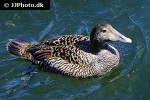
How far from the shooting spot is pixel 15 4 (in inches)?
587

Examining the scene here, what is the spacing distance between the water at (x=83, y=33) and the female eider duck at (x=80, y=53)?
0.76ft

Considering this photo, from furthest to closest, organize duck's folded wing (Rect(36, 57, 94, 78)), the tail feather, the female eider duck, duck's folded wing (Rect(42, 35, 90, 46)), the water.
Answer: the tail feather < duck's folded wing (Rect(42, 35, 90, 46)) < duck's folded wing (Rect(36, 57, 94, 78)) < the female eider duck < the water

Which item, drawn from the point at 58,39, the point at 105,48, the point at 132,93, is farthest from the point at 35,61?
the point at 132,93

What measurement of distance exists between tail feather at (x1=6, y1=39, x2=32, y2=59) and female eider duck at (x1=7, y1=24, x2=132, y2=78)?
83 mm

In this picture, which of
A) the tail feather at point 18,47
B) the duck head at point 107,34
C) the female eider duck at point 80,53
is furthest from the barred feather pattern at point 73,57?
the duck head at point 107,34

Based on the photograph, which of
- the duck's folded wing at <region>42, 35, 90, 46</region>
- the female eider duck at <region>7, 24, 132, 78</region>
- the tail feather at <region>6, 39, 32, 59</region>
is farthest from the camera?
the tail feather at <region>6, 39, 32, 59</region>

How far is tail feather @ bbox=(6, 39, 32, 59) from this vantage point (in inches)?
Answer: 496

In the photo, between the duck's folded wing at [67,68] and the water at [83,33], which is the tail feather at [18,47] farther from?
the duck's folded wing at [67,68]

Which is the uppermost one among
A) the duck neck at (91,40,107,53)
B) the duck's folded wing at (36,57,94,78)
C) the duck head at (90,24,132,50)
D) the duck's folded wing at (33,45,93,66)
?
the duck head at (90,24,132,50)

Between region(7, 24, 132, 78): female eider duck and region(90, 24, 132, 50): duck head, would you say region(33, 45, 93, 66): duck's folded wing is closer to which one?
region(7, 24, 132, 78): female eider duck

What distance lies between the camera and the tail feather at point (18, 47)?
41.3 feet

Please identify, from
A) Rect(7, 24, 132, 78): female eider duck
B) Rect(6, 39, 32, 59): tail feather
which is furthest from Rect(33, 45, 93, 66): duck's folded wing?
Rect(6, 39, 32, 59): tail feather

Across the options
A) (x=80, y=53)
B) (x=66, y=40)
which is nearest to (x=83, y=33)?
(x=66, y=40)

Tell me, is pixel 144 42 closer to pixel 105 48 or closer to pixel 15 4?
pixel 105 48
